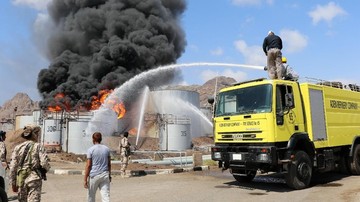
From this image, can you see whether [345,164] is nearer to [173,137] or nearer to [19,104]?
[173,137]

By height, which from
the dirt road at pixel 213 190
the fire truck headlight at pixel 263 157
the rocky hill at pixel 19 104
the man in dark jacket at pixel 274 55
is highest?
the rocky hill at pixel 19 104

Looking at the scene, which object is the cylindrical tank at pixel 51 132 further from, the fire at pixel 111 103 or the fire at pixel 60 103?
the fire at pixel 60 103

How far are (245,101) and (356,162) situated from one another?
17.1 feet

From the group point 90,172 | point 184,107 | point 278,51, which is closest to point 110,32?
point 184,107

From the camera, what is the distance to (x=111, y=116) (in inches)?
1346

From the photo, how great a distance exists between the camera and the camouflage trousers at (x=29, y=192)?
4.98m

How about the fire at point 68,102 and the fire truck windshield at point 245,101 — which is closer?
the fire truck windshield at point 245,101

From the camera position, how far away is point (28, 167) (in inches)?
199

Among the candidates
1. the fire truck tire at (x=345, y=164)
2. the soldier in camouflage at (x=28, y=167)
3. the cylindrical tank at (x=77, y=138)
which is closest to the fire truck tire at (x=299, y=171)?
the fire truck tire at (x=345, y=164)

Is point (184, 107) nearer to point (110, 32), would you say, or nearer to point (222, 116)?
point (110, 32)

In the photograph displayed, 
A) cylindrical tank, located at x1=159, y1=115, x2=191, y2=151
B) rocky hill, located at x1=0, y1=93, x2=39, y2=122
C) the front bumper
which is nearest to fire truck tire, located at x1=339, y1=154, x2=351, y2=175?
the front bumper

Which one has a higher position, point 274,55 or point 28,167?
point 274,55

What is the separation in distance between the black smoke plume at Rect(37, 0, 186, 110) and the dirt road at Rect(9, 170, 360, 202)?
36.9 m

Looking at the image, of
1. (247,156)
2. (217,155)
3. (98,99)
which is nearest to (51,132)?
(98,99)
